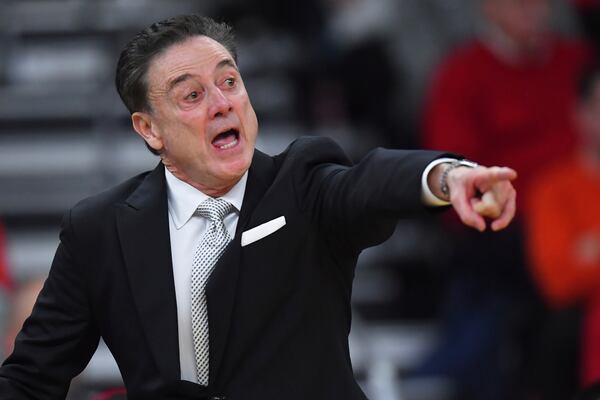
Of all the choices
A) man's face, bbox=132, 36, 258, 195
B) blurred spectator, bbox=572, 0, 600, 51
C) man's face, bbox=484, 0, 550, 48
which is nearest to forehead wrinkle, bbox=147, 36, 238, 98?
man's face, bbox=132, 36, 258, 195

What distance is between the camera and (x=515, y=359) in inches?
211

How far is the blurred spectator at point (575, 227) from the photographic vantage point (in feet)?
16.8

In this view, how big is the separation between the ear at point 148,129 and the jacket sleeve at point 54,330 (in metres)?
0.23

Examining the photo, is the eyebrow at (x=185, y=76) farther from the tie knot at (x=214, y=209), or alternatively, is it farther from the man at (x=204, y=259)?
the tie knot at (x=214, y=209)

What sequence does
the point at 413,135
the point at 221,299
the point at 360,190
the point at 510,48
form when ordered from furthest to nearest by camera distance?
1. the point at 413,135
2. the point at 510,48
3. the point at 221,299
4. the point at 360,190

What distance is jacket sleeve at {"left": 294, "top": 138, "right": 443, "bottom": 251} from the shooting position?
2471 mm

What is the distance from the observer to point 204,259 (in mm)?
2734

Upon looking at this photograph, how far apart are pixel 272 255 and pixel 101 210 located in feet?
1.25

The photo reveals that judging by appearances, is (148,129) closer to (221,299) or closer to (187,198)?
(187,198)

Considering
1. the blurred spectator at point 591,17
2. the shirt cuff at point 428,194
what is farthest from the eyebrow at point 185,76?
the blurred spectator at point 591,17

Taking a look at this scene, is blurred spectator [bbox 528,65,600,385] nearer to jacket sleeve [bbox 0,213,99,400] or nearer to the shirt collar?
the shirt collar

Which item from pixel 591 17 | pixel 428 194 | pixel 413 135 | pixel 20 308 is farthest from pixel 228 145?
pixel 591 17

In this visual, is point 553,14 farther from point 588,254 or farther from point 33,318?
point 33,318

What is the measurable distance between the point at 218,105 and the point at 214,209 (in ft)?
0.69
